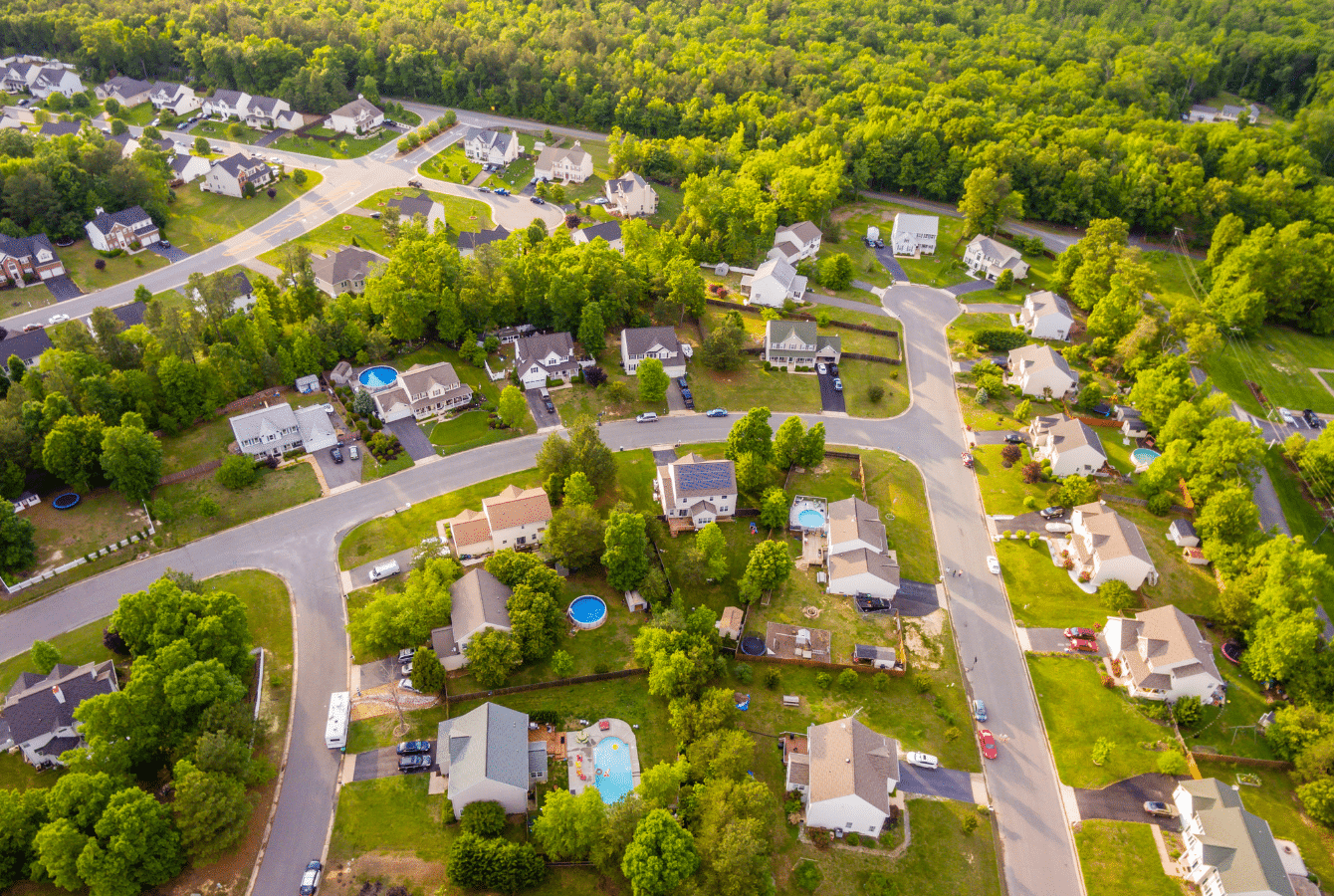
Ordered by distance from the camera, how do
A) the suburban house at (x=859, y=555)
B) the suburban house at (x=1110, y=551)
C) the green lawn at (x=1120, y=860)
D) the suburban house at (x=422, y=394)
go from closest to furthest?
the green lawn at (x=1120, y=860), the suburban house at (x=859, y=555), the suburban house at (x=1110, y=551), the suburban house at (x=422, y=394)

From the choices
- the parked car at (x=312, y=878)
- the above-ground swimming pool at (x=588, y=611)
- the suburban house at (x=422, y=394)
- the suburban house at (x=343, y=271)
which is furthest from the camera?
the suburban house at (x=343, y=271)

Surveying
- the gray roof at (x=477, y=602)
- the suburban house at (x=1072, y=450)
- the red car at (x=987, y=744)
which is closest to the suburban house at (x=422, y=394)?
the gray roof at (x=477, y=602)

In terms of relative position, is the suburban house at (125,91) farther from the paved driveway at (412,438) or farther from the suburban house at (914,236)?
the suburban house at (914,236)

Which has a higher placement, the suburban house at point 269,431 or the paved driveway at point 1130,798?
the suburban house at point 269,431

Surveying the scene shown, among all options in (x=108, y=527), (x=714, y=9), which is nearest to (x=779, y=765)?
(x=108, y=527)

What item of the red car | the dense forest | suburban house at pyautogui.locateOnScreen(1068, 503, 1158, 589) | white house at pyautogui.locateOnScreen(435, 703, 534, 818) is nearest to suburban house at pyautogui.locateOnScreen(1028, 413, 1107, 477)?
suburban house at pyautogui.locateOnScreen(1068, 503, 1158, 589)

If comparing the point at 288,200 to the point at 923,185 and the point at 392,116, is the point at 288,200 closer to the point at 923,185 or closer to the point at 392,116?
the point at 392,116
